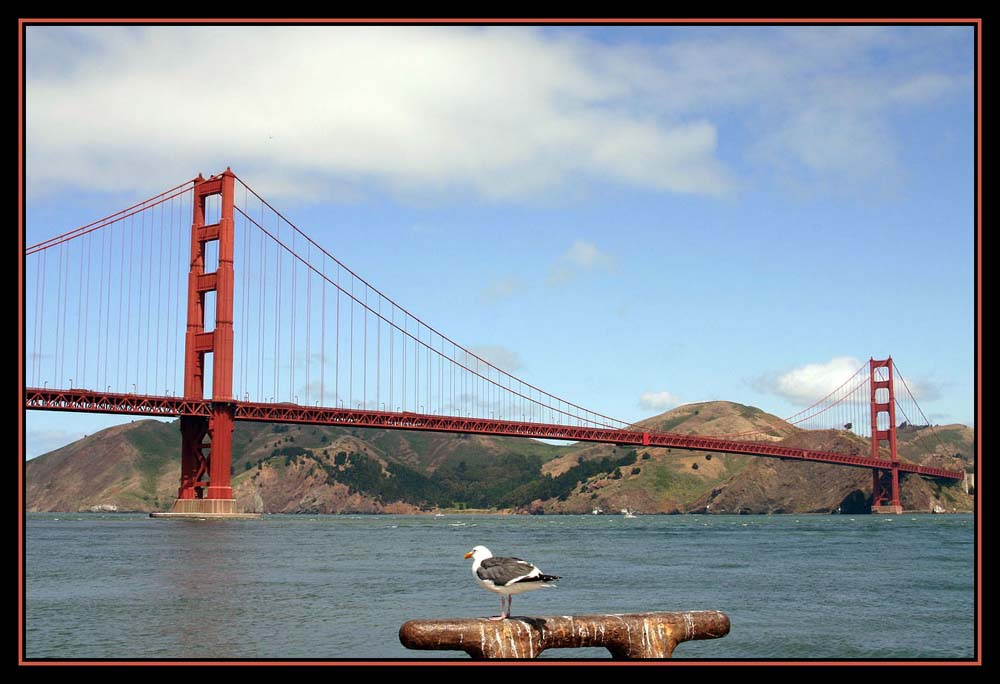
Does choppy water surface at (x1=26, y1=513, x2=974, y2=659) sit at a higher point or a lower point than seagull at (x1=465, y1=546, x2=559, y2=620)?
lower
